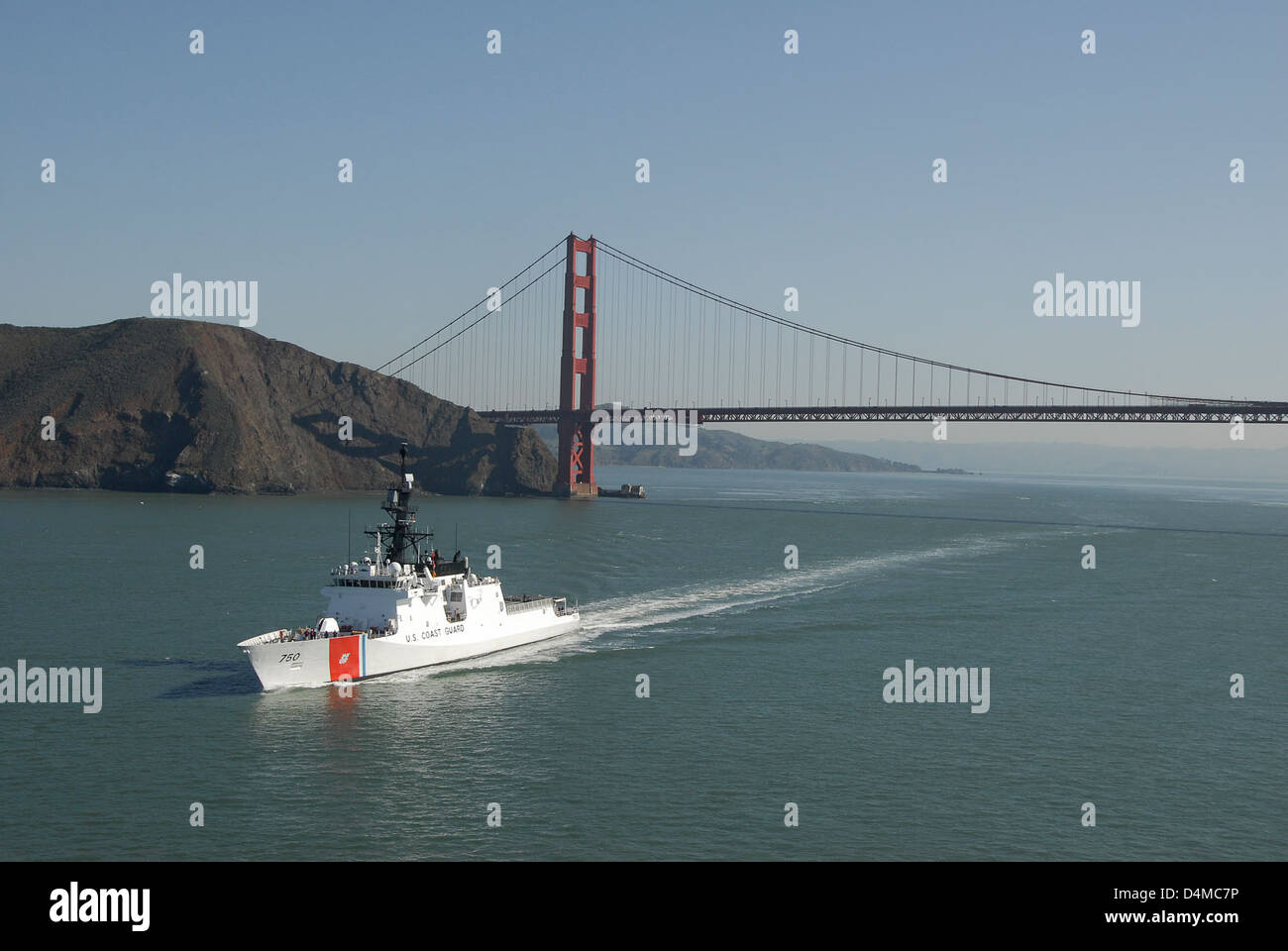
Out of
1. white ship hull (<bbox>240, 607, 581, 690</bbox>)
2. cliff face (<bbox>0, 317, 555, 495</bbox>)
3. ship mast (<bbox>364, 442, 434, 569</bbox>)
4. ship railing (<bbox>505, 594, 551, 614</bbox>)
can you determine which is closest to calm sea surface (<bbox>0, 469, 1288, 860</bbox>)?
white ship hull (<bbox>240, 607, 581, 690</bbox>)

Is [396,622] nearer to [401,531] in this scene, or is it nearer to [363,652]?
[363,652]

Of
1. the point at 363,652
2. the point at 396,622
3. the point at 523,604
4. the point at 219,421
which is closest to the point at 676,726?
the point at 396,622

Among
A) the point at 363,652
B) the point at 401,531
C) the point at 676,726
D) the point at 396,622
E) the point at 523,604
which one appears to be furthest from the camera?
the point at 523,604

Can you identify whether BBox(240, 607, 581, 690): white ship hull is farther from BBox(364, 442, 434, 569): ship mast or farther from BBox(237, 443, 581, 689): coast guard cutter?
BBox(364, 442, 434, 569): ship mast
